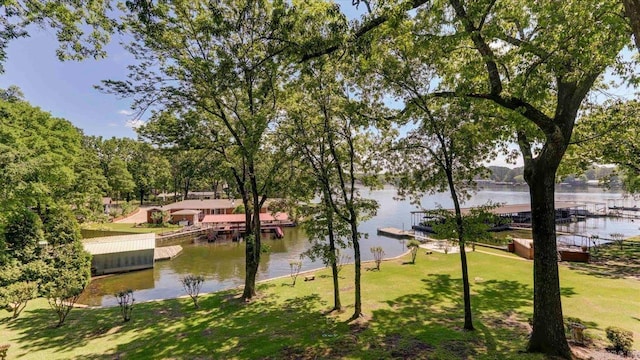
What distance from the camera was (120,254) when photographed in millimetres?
23312

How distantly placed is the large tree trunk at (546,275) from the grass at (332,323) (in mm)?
580

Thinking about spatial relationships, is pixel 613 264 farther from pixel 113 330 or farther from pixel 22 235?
pixel 22 235

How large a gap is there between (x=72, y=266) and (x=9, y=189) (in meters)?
5.74

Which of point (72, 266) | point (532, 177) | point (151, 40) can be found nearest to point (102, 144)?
point (72, 266)

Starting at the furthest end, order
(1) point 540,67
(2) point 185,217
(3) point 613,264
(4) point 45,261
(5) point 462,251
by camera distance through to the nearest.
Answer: (2) point 185,217 → (3) point 613,264 → (4) point 45,261 → (5) point 462,251 → (1) point 540,67

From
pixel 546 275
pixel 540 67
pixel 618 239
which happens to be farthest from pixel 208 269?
pixel 618 239

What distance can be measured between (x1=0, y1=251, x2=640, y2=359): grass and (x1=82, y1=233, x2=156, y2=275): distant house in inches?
347

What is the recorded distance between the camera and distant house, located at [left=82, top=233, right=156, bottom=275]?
74.1ft

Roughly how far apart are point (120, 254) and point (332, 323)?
807 inches

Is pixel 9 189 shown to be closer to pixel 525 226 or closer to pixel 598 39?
pixel 598 39

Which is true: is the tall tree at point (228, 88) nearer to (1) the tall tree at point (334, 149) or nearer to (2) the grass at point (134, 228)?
(1) the tall tree at point (334, 149)

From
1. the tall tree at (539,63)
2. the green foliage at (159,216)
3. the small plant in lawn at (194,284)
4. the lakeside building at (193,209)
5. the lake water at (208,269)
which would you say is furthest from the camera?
the lakeside building at (193,209)

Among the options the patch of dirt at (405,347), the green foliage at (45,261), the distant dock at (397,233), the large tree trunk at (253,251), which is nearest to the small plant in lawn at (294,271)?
the large tree trunk at (253,251)

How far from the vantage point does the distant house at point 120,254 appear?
74.1 ft
